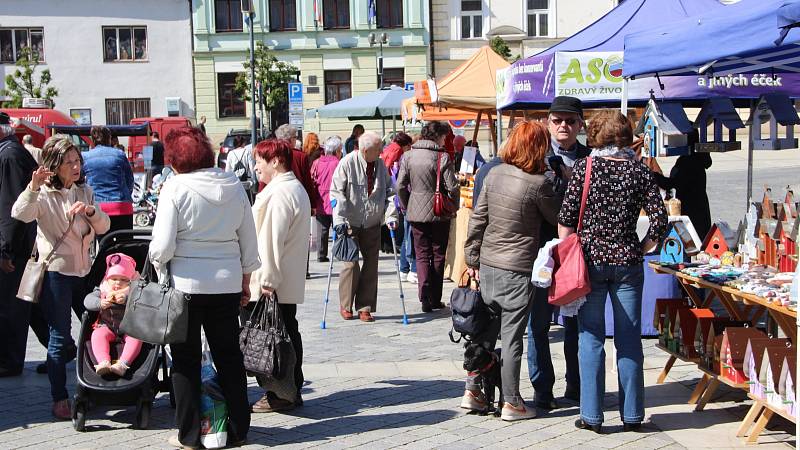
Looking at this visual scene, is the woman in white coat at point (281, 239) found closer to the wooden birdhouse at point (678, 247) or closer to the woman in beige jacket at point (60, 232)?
the woman in beige jacket at point (60, 232)

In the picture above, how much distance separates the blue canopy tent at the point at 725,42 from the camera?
5.76 meters

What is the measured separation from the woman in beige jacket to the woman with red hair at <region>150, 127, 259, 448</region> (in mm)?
1135

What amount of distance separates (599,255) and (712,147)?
9.34 feet

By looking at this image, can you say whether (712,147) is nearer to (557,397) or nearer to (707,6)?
(557,397)

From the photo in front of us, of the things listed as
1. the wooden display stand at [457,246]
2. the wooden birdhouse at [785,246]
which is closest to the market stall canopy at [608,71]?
the wooden display stand at [457,246]

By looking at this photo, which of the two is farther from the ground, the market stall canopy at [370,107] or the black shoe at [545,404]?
the market stall canopy at [370,107]

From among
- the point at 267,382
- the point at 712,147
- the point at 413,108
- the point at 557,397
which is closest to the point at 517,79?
the point at 712,147

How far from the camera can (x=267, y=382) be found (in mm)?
6582

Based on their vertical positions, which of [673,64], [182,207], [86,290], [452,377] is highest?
[673,64]

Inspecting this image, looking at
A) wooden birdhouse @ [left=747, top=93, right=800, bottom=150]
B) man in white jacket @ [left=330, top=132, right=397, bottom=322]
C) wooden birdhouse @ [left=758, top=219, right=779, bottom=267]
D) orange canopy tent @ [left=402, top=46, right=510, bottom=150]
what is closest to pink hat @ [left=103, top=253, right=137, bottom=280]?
man in white jacket @ [left=330, top=132, right=397, bottom=322]

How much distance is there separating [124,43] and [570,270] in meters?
40.0

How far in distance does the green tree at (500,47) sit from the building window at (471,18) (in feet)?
5.69

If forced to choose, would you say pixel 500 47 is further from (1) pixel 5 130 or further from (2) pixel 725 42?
(2) pixel 725 42

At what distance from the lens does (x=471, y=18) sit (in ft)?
144
